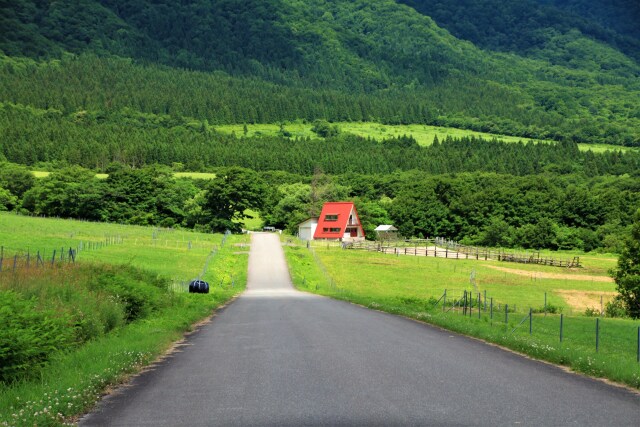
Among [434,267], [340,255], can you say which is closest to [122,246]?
[340,255]

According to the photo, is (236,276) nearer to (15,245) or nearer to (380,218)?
(15,245)

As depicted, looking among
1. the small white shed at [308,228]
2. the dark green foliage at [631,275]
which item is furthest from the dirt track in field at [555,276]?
the small white shed at [308,228]

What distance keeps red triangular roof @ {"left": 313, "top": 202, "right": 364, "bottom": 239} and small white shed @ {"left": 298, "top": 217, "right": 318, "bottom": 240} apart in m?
2.87

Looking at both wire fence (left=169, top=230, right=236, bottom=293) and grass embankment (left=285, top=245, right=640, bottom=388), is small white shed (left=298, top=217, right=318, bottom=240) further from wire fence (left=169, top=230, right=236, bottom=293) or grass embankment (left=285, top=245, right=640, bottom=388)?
wire fence (left=169, top=230, right=236, bottom=293)

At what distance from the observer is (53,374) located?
15.7 m

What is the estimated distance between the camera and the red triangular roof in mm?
129125

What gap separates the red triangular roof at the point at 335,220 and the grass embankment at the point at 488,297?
84.9ft

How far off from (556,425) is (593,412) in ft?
4.90

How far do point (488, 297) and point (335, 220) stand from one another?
7374 centimetres

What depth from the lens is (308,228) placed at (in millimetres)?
138250

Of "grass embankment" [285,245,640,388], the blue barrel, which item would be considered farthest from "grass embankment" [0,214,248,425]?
"grass embankment" [285,245,640,388]

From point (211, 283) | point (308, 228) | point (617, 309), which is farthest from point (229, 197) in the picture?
point (617, 309)

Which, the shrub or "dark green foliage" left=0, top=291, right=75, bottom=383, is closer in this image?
"dark green foliage" left=0, top=291, right=75, bottom=383

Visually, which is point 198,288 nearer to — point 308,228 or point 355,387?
point 355,387
